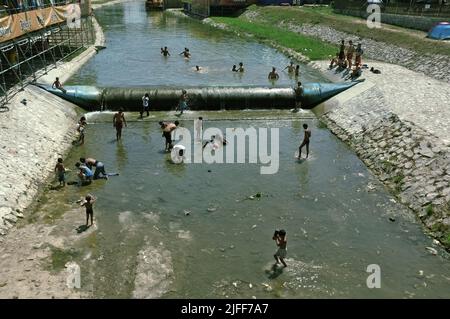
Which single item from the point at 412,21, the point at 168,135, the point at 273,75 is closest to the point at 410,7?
the point at 412,21

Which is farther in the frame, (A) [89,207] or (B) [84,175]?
(B) [84,175]

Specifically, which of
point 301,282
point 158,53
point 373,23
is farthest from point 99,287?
point 373,23

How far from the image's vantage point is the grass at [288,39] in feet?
150

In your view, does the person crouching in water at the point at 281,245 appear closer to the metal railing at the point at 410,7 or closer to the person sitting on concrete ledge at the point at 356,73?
the person sitting on concrete ledge at the point at 356,73

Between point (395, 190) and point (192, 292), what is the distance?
10513mm

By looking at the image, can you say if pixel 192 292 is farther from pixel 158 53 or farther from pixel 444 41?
pixel 158 53

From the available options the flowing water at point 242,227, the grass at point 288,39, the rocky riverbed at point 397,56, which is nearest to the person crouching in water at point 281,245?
the flowing water at point 242,227

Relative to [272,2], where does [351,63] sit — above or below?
below

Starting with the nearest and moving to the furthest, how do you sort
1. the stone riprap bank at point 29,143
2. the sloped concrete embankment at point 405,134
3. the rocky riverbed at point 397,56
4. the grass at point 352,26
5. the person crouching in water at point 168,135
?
the stone riprap bank at point 29,143, the sloped concrete embankment at point 405,134, the person crouching in water at point 168,135, the rocky riverbed at point 397,56, the grass at point 352,26

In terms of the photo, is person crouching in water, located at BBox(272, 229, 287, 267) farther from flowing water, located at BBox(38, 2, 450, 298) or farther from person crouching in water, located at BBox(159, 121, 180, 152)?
person crouching in water, located at BBox(159, 121, 180, 152)

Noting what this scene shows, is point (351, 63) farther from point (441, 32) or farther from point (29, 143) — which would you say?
point (29, 143)

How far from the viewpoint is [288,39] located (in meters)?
54.7

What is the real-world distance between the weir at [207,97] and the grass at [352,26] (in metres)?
10.5

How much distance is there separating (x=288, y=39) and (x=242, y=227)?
42.2 meters
